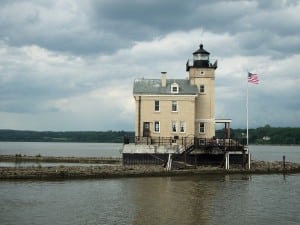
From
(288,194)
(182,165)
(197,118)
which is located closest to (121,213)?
(288,194)

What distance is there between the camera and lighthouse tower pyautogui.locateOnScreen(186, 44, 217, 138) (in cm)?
5175

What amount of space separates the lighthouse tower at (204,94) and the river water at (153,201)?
37.5ft

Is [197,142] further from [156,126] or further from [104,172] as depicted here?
[104,172]

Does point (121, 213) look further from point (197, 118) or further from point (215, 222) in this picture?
point (197, 118)

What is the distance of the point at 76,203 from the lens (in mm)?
27672

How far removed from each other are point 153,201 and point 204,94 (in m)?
25.6

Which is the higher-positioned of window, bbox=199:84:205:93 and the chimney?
the chimney

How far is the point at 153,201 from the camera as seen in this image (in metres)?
28.5

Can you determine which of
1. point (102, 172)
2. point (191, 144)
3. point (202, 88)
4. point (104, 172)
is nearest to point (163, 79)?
point (202, 88)

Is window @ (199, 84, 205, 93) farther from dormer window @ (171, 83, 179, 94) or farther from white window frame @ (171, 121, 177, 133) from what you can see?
white window frame @ (171, 121, 177, 133)

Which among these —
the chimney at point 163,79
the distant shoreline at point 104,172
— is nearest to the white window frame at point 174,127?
the chimney at point 163,79

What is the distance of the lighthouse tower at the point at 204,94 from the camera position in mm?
51750

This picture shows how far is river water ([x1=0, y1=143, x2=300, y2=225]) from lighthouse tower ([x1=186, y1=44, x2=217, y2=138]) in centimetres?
1144

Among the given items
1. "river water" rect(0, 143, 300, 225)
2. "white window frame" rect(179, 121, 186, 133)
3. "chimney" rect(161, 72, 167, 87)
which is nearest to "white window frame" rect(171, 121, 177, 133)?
"white window frame" rect(179, 121, 186, 133)
